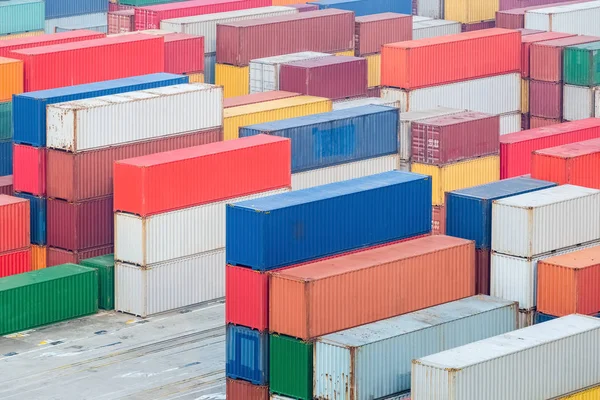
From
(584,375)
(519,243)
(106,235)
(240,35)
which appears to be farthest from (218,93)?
(584,375)

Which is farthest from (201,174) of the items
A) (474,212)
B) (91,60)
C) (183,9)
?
(183,9)

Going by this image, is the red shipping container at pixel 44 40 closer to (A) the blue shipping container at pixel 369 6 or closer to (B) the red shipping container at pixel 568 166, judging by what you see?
(A) the blue shipping container at pixel 369 6

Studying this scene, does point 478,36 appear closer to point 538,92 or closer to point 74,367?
point 538,92

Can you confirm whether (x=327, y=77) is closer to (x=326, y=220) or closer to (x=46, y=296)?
(x=46, y=296)

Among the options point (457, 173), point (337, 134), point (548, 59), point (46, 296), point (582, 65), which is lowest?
point (46, 296)

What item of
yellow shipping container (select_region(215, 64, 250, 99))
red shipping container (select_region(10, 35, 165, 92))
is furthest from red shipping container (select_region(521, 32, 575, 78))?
red shipping container (select_region(10, 35, 165, 92))

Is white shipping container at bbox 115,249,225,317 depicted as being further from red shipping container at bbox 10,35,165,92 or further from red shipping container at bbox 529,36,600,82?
red shipping container at bbox 529,36,600,82
